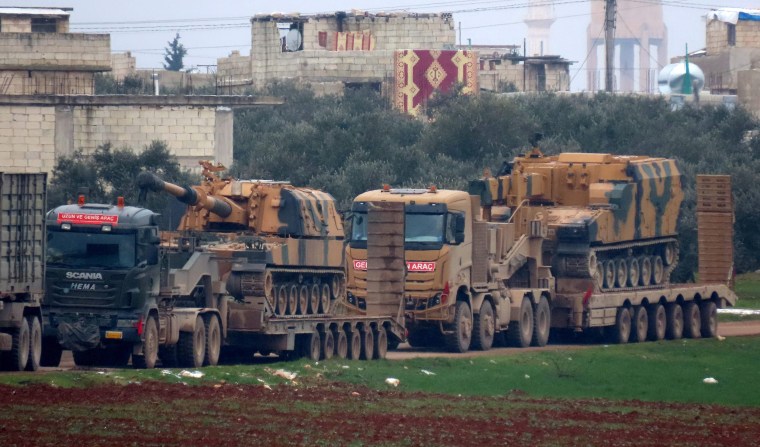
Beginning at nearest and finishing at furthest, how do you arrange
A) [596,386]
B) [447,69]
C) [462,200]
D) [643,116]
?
[596,386] → [462,200] → [643,116] → [447,69]

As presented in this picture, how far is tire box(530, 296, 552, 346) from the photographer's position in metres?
39.1

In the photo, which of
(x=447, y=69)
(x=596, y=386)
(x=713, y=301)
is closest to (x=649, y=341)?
(x=713, y=301)

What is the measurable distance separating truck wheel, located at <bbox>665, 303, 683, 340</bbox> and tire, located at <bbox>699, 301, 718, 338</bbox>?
0.72 meters

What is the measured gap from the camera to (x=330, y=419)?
22406 millimetres

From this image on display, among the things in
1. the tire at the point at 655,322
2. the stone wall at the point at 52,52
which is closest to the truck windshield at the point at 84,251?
the tire at the point at 655,322

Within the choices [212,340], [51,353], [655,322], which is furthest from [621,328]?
[51,353]

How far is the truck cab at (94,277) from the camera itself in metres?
28.2

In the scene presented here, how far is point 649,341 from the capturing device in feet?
137

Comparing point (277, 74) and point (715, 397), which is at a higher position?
point (277, 74)

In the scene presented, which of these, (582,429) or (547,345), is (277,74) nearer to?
(547,345)

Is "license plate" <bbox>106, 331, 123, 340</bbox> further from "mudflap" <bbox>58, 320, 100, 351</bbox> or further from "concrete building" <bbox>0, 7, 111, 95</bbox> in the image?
"concrete building" <bbox>0, 7, 111, 95</bbox>

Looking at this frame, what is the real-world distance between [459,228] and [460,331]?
2.15 m

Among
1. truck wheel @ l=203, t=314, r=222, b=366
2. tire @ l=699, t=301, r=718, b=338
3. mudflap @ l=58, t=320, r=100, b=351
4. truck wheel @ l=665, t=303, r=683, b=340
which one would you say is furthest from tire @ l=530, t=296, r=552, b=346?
mudflap @ l=58, t=320, r=100, b=351

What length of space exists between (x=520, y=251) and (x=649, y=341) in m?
4.83
